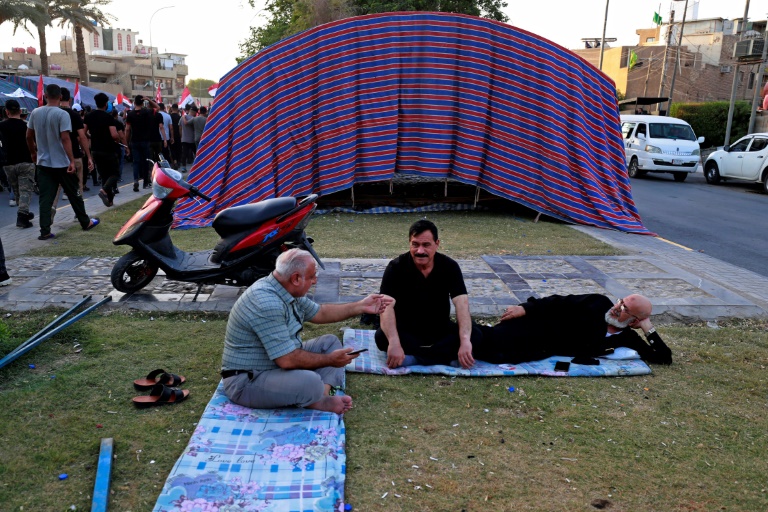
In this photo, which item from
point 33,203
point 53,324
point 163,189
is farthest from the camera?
point 33,203

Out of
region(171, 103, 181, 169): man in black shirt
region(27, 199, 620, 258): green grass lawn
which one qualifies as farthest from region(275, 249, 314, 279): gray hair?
region(171, 103, 181, 169): man in black shirt

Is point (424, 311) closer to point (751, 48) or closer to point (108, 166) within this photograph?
point (108, 166)

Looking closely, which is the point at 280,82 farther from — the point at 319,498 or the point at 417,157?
the point at 319,498

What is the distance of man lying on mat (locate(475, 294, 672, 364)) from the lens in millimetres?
4656

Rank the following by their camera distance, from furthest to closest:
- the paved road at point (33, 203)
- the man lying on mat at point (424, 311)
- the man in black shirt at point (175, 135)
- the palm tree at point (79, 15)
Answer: the palm tree at point (79, 15), the man in black shirt at point (175, 135), the paved road at point (33, 203), the man lying on mat at point (424, 311)

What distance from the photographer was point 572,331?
481cm

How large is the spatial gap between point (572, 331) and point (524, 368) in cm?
55

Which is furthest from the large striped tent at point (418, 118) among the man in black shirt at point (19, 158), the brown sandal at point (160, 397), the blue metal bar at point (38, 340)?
the brown sandal at point (160, 397)

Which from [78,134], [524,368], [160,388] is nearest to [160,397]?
[160,388]

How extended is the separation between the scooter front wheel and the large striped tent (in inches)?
157

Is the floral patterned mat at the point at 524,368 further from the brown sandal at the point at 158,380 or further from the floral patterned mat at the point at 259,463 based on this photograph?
the brown sandal at the point at 158,380

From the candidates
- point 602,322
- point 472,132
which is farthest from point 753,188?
point 602,322

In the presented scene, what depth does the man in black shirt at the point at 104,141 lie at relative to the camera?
10.8 metres

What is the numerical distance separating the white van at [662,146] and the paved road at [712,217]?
534 mm
